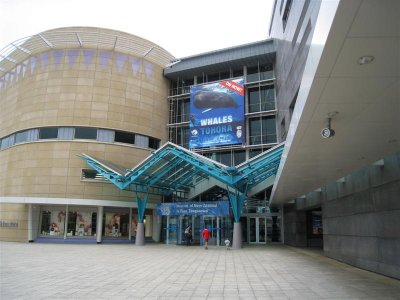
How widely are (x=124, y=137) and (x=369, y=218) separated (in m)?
22.2

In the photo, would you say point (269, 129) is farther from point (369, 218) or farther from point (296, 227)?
point (369, 218)

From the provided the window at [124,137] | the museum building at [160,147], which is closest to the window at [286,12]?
the museum building at [160,147]

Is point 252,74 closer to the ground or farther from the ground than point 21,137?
farther from the ground

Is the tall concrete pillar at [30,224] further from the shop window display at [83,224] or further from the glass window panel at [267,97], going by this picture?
the glass window panel at [267,97]

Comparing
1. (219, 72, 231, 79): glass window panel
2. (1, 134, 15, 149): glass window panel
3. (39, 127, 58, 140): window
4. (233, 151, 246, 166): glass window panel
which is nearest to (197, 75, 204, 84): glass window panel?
(219, 72, 231, 79): glass window panel

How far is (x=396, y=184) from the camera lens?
9930 millimetres

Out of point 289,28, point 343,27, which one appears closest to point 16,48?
point 289,28

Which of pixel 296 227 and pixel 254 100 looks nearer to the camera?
pixel 296 227

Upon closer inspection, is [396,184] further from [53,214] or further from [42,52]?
[42,52]

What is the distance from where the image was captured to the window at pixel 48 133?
28.8 m

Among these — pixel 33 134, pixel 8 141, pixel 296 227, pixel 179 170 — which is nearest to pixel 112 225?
pixel 179 170

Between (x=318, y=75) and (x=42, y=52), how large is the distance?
30.9 metres

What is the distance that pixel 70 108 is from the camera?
2895 cm

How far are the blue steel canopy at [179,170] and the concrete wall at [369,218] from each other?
637cm
